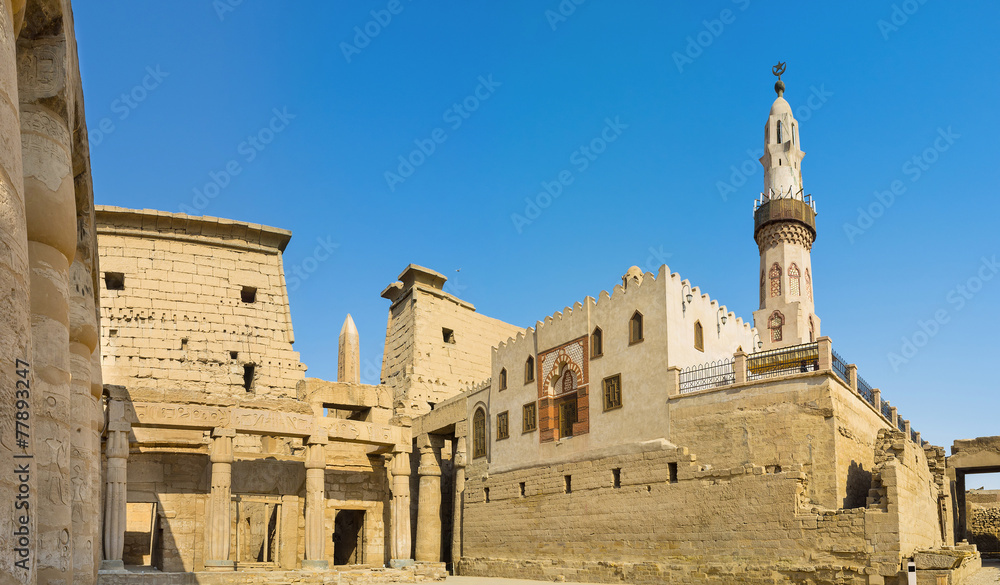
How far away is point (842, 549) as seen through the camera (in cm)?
1684

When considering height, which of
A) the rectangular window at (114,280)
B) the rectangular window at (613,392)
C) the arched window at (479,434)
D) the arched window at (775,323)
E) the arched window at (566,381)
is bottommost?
the arched window at (479,434)

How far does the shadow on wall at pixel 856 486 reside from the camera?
61.0 feet

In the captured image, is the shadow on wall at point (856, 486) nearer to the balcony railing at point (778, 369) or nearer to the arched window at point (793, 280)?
the balcony railing at point (778, 369)

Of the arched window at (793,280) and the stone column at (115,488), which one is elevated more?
the arched window at (793,280)

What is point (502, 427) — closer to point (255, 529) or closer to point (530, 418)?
point (530, 418)

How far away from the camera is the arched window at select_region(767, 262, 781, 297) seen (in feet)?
98.2

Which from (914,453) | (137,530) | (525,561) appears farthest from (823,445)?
(137,530)

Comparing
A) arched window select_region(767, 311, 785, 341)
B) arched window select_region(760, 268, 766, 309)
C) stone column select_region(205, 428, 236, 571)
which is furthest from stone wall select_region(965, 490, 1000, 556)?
stone column select_region(205, 428, 236, 571)

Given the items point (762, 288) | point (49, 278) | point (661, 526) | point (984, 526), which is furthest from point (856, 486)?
point (984, 526)

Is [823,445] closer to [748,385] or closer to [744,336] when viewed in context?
[748,385]

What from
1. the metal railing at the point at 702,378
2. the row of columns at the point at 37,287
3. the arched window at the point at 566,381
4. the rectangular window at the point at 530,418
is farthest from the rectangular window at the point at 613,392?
the row of columns at the point at 37,287

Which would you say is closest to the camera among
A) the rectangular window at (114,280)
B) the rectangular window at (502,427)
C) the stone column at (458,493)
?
the rectangular window at (114,280)

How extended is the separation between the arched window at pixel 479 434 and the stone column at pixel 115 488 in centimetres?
1212

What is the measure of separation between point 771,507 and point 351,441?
11.6m
